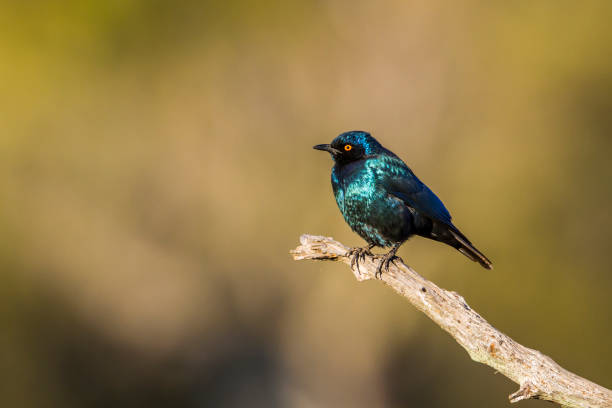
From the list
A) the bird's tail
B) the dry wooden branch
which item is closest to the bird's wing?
the bird's tail

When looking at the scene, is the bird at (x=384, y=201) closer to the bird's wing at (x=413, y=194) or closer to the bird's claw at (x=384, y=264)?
the bird's wing at (x=413, y=194)

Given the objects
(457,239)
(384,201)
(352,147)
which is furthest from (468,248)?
(352,147)

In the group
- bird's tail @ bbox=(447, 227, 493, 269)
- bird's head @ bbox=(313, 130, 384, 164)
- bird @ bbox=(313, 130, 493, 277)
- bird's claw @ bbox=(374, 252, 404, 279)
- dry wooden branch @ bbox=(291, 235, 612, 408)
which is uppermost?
bird's head @ bbox=(313, 130, 384, 164)

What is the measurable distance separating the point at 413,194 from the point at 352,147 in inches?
26.4

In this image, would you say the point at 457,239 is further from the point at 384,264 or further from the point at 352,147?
the point at 352,147

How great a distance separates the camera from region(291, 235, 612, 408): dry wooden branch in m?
4.18

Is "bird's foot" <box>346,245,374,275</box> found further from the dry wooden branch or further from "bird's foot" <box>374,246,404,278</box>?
the dry wooden branch

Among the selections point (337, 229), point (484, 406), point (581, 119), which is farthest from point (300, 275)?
point (581, 119)

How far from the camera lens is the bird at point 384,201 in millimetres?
5680

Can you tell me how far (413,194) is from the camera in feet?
19.1

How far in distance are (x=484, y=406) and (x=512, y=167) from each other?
13.8ft

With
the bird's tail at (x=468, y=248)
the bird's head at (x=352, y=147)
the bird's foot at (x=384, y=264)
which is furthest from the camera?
the bird's head at (x=352, y=147)

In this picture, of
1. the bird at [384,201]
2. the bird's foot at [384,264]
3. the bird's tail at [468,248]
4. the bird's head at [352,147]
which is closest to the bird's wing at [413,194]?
the bird at [384,201]

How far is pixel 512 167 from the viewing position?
1223cm
